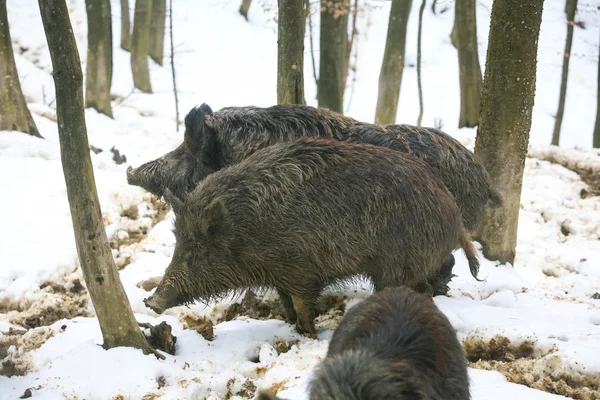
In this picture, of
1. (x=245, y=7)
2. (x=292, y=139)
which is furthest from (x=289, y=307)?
(x=245, y=7)

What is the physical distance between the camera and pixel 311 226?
5.07m

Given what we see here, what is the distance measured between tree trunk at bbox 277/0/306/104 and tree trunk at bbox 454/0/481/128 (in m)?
7.25

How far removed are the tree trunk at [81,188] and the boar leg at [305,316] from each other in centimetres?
123

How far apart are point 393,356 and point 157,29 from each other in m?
22.9

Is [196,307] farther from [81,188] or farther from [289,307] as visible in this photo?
[81,188]

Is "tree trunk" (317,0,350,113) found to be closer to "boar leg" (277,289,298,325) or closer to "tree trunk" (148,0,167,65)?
"boar leg" (277,289,298,325)

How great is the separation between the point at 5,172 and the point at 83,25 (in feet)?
61.4

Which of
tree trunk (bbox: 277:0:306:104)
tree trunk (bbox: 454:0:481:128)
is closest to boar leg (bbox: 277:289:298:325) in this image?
tree trunk (bbox: 277:0:306:104)

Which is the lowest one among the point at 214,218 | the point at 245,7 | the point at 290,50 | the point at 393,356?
the point at 214,218

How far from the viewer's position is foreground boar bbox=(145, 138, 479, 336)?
508cm

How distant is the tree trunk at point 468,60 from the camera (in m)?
13.9

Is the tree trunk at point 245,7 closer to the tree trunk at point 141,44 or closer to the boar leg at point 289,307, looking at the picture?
the tree trunk at point 141,44

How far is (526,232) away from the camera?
9344 mm

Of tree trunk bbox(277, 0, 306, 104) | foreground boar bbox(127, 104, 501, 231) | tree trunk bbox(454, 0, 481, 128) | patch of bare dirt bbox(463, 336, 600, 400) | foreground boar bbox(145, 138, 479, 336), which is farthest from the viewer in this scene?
tree trunk bbox(454, 0, 481, 128)
